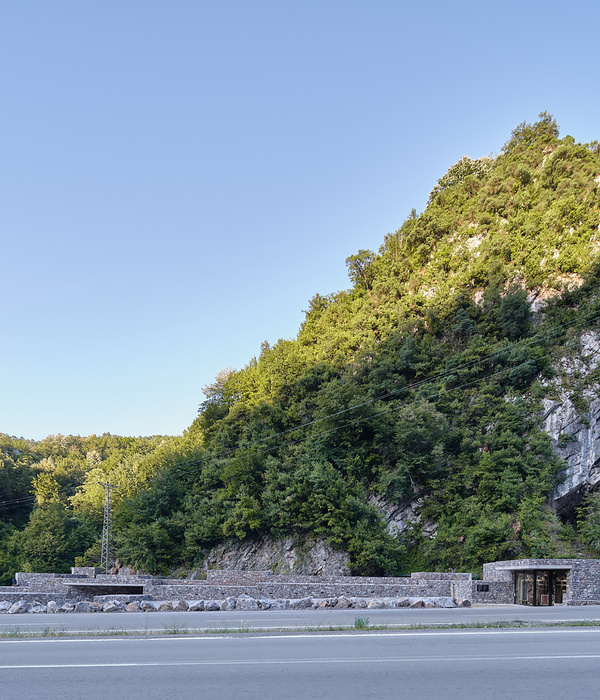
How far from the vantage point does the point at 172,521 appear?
143 ft

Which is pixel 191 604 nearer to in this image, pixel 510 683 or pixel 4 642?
pixel 4 642

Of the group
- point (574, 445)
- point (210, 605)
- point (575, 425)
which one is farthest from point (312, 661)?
point (575, 425)

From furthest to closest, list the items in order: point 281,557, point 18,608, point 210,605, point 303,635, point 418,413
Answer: point 418,413, point 281,557, point 210,605, point 18,608, point 303,635

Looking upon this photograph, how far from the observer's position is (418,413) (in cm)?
3988

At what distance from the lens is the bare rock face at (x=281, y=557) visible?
36062mm

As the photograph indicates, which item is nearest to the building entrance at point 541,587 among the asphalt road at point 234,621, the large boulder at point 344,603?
the asphalt road at point 234,621

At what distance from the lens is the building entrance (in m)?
23.5

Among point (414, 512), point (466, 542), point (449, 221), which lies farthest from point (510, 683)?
point (449, 221)

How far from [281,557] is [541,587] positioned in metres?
19.5

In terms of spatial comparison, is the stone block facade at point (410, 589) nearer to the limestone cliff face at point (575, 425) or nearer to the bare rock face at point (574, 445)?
the bare rock face at point (574, 445)

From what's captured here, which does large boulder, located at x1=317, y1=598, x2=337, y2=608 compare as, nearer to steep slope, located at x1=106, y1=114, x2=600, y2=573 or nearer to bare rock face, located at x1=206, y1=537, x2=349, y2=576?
steep slope, located at x1=106, y1=114, x2=600, y2=573

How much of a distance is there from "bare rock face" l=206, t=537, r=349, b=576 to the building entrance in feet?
40.9

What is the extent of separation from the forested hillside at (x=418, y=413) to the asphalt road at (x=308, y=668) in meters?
25.8

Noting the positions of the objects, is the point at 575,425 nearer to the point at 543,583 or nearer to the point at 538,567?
the point at 543,583
